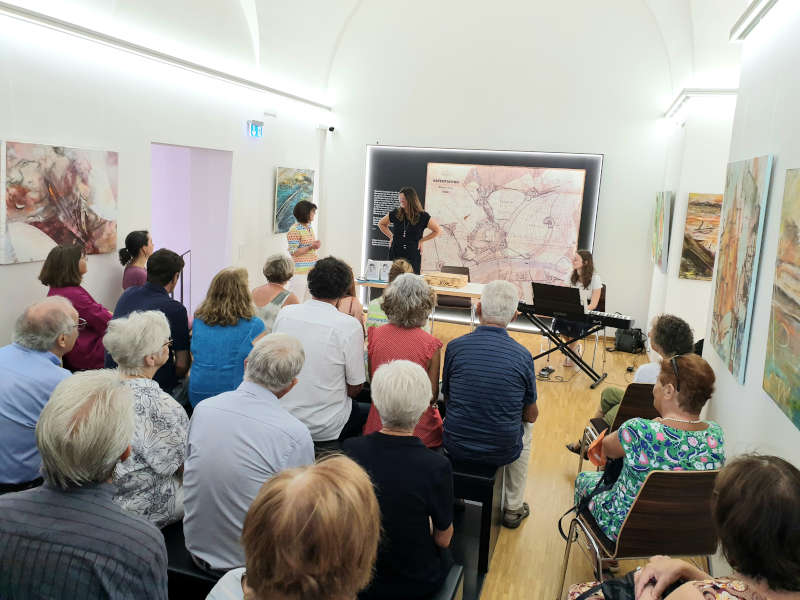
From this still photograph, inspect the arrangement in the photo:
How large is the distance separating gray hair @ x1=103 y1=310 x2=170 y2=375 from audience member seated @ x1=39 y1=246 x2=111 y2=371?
1932mm

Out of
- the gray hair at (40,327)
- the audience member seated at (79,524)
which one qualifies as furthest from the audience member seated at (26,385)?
the audience member seated at (79,524)

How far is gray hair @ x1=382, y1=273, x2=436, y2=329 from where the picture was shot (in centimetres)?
385

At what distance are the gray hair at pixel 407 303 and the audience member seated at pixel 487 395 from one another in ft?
1.04

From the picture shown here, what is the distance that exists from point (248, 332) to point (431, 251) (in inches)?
256

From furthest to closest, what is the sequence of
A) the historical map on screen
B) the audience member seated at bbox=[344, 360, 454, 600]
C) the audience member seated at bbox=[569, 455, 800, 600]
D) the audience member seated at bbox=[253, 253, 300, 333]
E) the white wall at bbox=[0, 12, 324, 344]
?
1. the historical map on screen
2. the white wall at bbox=[0, 12, 324, 344]
3. the audience member seated at bbox=[253, 253, 300, 333]
4. the audience member seated at bbox=[344, 360, 454, 600]
5. the audience member seated at bbox=[569, 455, 800, 600]

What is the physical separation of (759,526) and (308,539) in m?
1.12

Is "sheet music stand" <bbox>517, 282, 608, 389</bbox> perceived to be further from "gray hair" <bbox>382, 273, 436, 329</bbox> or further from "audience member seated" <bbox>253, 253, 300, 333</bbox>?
"gray hair" <bbox>382, 273, 436, 329</bbox>

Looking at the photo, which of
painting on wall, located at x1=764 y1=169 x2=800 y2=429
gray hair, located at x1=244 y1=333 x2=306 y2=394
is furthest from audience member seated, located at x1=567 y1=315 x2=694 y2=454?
gray hair, located at x1=244 y1=333 x2=306 y2=394

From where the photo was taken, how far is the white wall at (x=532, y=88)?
9.02 m

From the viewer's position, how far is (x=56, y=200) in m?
5.26

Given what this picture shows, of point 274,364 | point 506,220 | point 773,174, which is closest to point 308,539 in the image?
point 274,364

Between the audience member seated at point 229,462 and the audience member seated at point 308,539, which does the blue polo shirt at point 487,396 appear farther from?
the audience member seated at point 308,539

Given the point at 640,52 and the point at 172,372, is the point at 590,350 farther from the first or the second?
the point at 172,372

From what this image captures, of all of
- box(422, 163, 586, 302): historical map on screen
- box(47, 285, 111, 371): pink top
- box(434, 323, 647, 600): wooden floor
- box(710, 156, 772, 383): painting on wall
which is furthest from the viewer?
box(422, 163, 586, 302): historical map on screen
